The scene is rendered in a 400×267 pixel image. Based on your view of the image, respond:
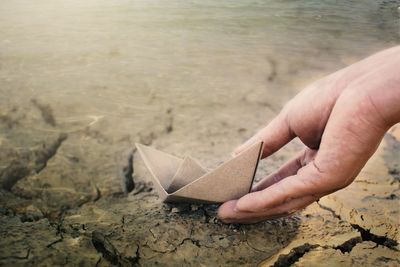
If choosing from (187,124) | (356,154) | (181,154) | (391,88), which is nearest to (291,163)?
(356,154)

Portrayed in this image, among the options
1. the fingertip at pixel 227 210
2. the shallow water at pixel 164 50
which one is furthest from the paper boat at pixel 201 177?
the shallow water at pixel 164 50

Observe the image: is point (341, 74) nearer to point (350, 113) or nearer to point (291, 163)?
point (350, 113)

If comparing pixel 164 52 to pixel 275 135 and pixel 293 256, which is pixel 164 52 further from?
pixel 293 256

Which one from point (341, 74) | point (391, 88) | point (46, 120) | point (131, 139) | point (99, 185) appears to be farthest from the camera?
point (46, 120)

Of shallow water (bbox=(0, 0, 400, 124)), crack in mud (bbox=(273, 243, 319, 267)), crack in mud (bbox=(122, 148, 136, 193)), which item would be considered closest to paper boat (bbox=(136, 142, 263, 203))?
crack in mud (bbox=(273, 243, 319, 267))

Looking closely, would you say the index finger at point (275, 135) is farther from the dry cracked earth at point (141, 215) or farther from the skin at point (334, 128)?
the dry cracked earth at point (141, 215)

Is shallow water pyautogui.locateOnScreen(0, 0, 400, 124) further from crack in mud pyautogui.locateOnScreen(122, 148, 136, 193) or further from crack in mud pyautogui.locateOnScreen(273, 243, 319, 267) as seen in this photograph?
crack in mud pyautogui.locateOnScreen(273, 243, 319, 267)
